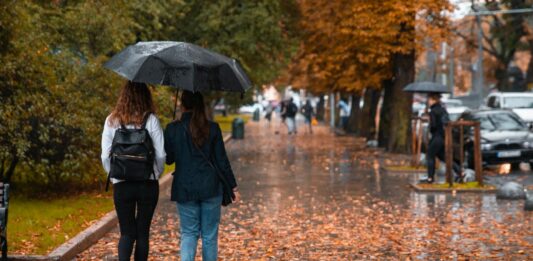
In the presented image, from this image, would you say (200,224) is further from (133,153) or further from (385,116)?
(385,116)

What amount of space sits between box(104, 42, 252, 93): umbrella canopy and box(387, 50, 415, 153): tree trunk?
23.2 m

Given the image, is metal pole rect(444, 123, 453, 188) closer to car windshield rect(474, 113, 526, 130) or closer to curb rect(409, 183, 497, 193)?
curb rect(409, 183, 497, 193)

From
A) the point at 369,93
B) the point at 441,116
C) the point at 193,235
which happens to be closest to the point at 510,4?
the point at 369,93

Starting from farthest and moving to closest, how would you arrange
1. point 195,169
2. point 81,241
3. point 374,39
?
point 374,39 → point 81,241 → point 195,169

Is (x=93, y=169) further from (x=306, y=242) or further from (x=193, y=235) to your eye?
(x=193, y=235)

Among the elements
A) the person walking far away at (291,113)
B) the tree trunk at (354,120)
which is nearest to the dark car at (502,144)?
the person walking far away at (291,113)

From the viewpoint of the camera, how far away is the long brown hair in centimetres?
782

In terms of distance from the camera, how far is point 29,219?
12914mm

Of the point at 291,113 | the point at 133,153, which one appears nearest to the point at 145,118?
the point at 133,153

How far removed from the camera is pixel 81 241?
10.9m

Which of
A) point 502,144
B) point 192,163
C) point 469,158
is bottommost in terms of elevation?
point 469,158

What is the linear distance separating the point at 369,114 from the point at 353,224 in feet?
102

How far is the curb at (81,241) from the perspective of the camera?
9656mm

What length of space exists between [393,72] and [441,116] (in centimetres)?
1451
